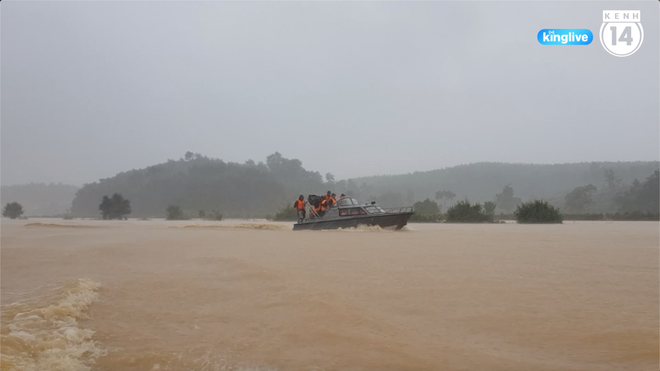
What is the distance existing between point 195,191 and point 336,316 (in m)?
81.4

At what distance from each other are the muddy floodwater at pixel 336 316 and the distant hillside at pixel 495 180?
7984 centimetres

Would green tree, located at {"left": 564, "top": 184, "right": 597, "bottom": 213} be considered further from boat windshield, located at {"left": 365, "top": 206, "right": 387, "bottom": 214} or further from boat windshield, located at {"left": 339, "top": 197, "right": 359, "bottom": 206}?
boat windshield, located at {"left": 339, "top": 197, "right": 359, "bottom": 206}

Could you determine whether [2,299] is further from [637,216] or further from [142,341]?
[637,216]

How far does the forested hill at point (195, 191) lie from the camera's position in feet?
264

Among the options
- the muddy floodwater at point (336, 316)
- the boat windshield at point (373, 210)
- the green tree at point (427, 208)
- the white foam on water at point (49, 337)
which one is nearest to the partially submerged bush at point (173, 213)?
the green tree at point (427, 208)

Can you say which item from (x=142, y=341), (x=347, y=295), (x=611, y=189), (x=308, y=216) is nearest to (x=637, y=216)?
(x=308, y=216)

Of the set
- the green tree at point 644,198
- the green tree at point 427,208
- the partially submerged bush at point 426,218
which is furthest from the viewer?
the green tree at point 644,198

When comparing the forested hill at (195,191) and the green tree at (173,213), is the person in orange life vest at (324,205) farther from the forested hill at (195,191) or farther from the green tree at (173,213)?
the forested hill at (195,191)

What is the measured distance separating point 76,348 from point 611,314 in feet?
14.6

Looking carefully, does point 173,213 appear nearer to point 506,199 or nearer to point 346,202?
point 346,202

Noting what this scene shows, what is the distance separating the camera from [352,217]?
707 inches

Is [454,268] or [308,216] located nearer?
[454,268]

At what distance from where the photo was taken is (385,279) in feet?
18.9

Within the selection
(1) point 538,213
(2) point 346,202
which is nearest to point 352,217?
(2) point 346,202
